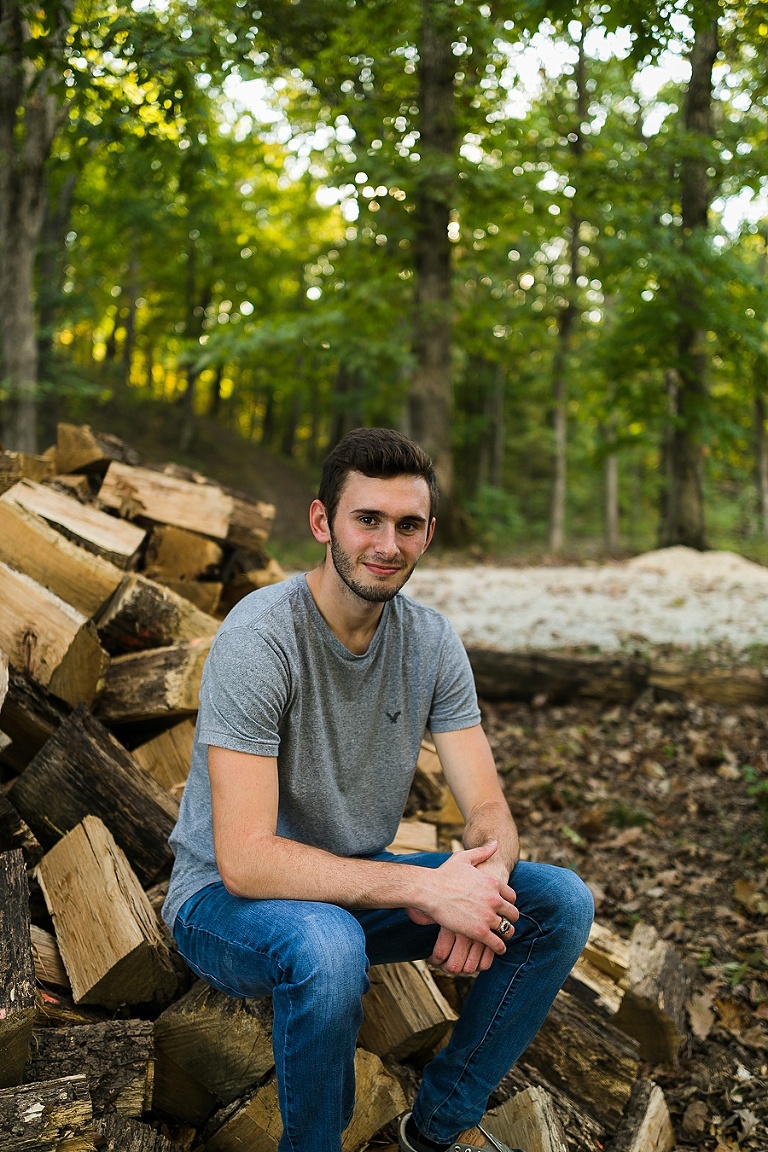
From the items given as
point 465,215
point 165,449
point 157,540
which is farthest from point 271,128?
point 165,449

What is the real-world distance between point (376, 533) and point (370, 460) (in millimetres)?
208

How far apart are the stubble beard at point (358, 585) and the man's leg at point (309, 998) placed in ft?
2.66

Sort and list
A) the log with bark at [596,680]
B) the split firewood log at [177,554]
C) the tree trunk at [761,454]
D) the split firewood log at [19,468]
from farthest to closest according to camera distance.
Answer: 1. the tree trunk at [761,454]
2. the log with bark at [596,680]
3. the split firewood log at [177,554]
4. the split firewood log at [19,468]

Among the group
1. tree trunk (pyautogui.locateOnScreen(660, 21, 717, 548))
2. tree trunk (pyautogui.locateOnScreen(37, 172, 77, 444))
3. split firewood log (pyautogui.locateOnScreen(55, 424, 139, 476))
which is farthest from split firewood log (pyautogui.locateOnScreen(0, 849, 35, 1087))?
tree trunk (pyautogui.locateOnScreen(37, 172, 77, 444))

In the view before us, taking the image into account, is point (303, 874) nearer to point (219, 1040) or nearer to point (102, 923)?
point (219, 1040)

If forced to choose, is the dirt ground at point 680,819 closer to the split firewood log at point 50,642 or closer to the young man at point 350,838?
the young man at point 350,838

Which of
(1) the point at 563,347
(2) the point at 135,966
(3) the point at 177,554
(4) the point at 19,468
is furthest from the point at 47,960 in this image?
(1) the point at 563,347

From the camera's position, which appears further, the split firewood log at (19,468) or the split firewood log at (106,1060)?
Answer: the split firewood log at (19,468)

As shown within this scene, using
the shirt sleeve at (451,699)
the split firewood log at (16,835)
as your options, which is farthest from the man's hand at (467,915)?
the split firewood log at (16,835)

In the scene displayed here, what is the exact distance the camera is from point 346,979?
A: 1.88 meters

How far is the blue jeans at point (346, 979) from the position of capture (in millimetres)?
1871

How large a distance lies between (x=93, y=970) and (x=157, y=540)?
2335 millimetres

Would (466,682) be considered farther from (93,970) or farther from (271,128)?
(271,128)

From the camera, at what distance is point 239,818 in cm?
205
